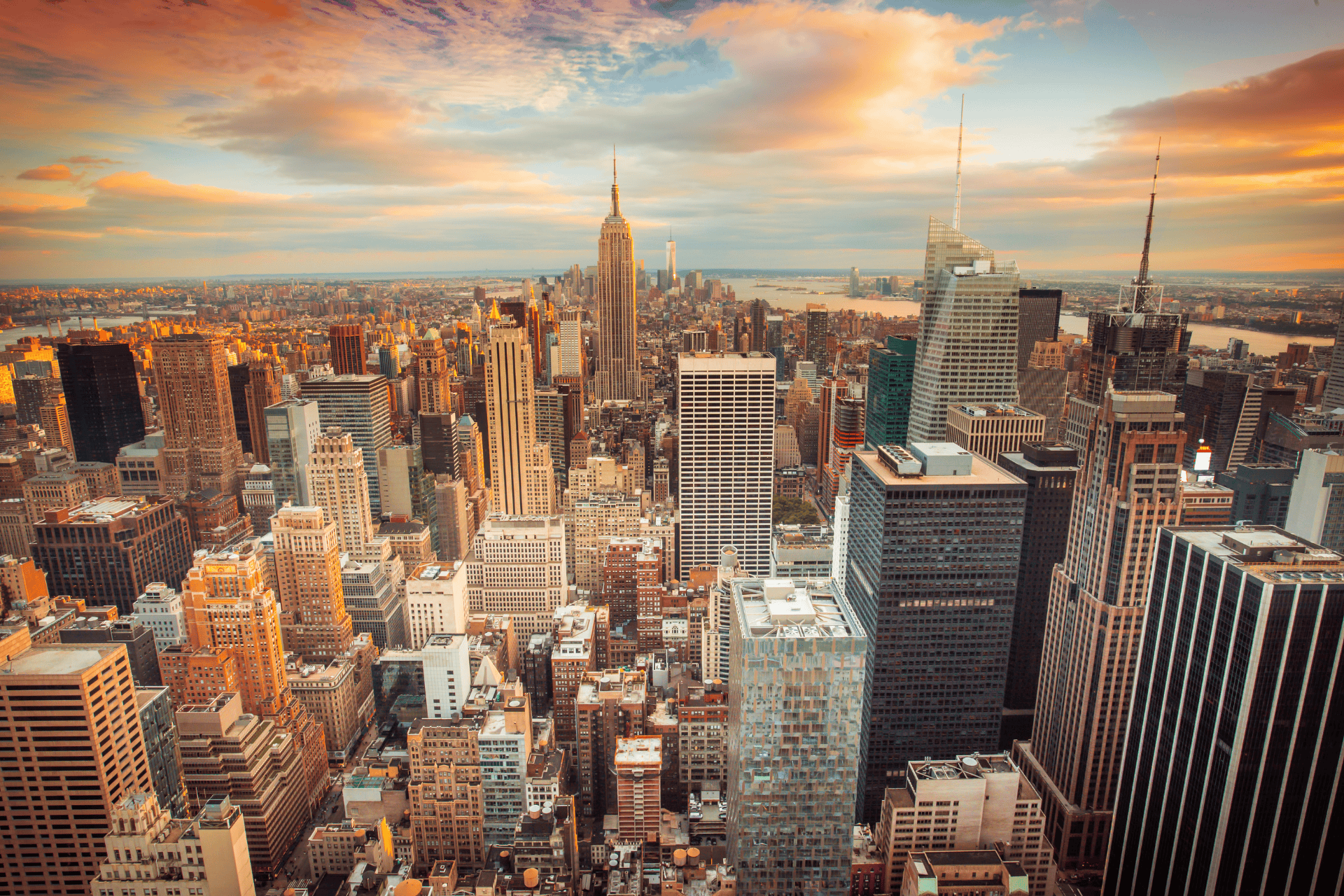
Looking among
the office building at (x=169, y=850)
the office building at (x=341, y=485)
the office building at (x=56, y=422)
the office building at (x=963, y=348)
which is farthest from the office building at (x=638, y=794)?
the office building at (x=56, y=422)

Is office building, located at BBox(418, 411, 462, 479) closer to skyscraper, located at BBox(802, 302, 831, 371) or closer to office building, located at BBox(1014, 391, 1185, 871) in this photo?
skyscraper, located at BBox(802, 302, 831, 371)

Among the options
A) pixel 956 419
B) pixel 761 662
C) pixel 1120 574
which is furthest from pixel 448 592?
pixel 1120 574

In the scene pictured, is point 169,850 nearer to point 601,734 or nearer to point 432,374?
point 601,734

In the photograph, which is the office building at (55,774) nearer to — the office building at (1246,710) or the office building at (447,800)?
the office building at (447,800)

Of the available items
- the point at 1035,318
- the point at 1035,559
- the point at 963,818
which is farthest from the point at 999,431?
the point at 963,818

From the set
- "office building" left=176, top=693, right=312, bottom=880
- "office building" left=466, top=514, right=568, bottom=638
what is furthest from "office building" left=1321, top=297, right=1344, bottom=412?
"office building" left=176, top=693, right=312, bottom=880

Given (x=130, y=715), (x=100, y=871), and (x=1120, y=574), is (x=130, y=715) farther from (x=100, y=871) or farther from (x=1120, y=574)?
(x=1120, y=574)
